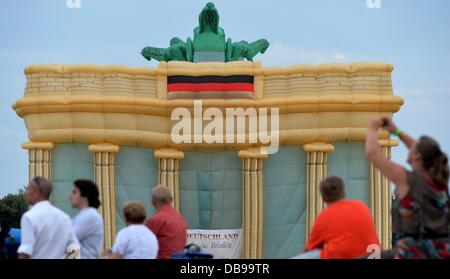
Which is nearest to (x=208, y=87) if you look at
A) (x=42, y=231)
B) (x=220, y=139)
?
(x=220, y=139)

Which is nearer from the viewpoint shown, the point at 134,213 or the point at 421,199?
the point at 421,199

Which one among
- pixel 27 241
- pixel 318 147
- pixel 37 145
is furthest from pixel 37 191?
pixel 37 145

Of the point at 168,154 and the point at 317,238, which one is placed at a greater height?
the point at 168,154

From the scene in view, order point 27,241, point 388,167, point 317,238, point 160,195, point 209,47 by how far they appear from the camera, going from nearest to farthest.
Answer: point 388,167 < point 317,238 < point 27,241 < point 160,195 < point 209,47

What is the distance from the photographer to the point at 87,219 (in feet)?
45.1

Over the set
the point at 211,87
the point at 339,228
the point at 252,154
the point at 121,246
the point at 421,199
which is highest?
the point at 211,87

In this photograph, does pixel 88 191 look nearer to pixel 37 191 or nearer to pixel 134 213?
pixel 134 213

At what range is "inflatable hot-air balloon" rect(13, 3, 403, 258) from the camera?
36375 millimetres

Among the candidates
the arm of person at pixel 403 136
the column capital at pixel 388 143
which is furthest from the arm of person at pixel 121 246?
the column capital at pixel 388 143

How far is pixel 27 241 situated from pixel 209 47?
2696 cm

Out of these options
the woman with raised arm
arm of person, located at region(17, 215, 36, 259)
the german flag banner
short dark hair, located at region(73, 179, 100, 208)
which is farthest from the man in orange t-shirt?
the german flag banner

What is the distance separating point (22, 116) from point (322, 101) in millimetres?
9315

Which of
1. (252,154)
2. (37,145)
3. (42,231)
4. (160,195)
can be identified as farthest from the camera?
(37,145)

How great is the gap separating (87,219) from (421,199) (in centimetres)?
398
